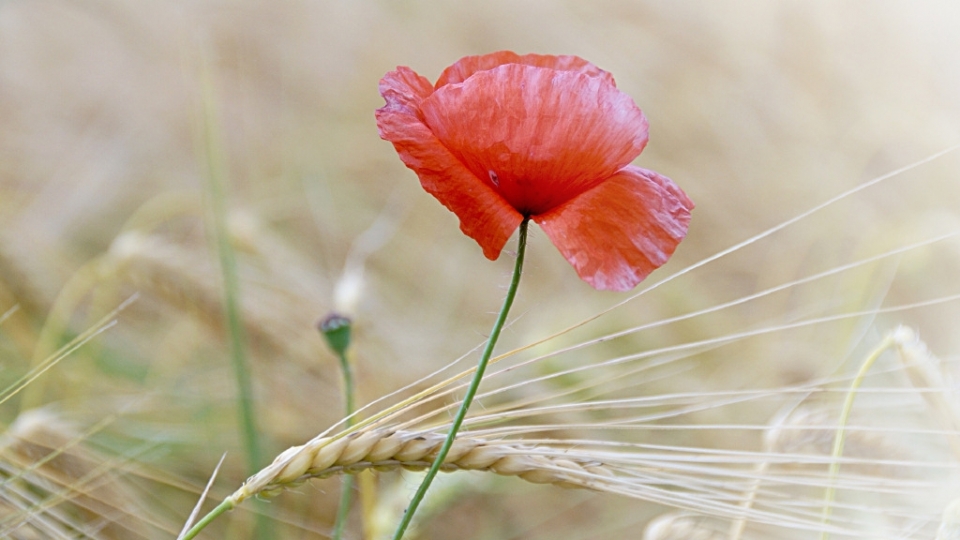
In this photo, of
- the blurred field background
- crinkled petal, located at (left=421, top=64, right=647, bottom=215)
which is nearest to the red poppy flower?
crinkled petal, located at (left=421, top=64, right=647, bottom=215)

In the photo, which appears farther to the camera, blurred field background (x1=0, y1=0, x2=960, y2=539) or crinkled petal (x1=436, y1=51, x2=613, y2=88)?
blurred field background (x1=0, y1=0, x2=960, y2=539)

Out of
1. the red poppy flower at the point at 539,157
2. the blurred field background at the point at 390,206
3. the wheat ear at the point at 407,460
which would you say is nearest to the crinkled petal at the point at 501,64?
the red poppy flower at the point at 539,157

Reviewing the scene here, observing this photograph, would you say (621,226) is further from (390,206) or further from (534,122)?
(390,206)

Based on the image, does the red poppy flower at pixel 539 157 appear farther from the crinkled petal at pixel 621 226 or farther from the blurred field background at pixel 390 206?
the blurred field background at pixel 390 206

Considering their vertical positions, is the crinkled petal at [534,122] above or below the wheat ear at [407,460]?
above

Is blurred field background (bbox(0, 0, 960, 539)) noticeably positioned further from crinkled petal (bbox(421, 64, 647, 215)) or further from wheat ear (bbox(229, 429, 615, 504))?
crinkled petal (bbox(421, 64, 647, 215))

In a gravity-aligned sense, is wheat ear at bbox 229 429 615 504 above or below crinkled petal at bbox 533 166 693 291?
below

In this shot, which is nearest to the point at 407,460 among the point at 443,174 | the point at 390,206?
the point at 443,174
